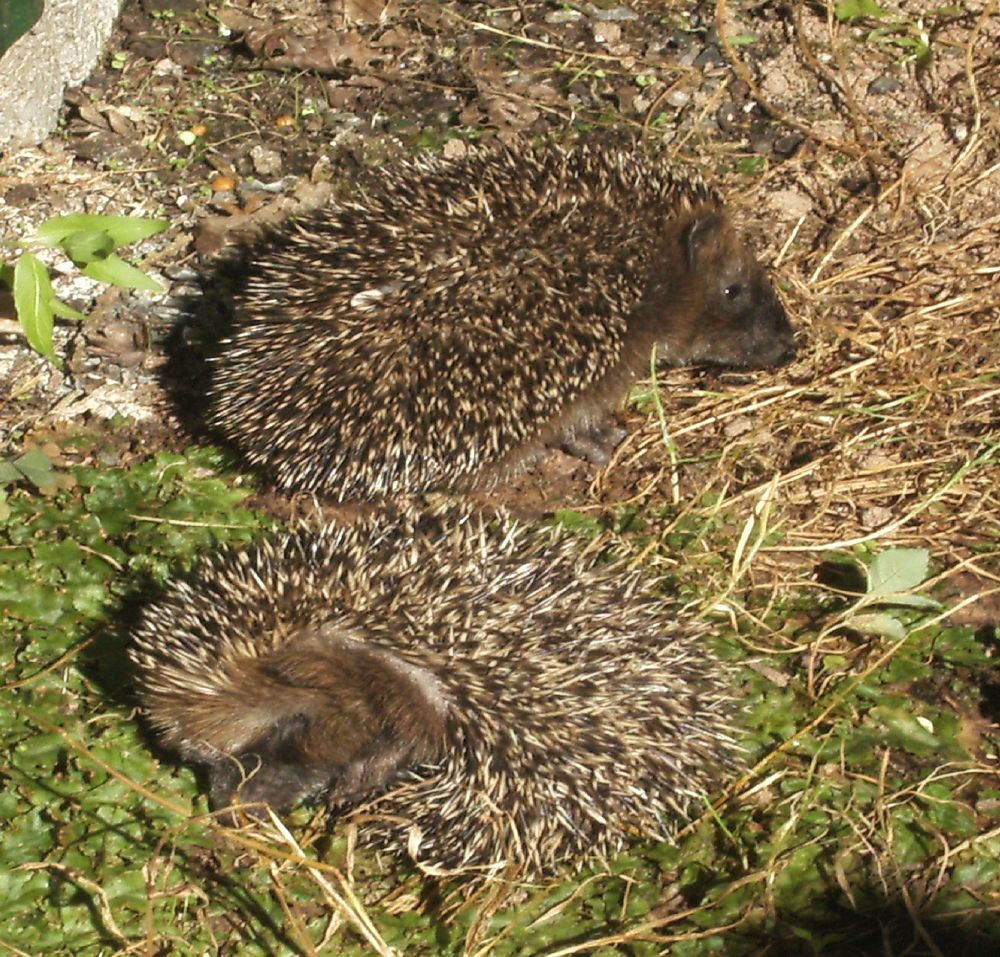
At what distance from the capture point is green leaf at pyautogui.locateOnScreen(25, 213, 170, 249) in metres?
4.25

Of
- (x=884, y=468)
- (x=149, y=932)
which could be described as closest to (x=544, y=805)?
(x=149, y=932)

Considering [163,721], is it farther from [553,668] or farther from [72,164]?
[72,164]

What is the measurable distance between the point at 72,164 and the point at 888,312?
4.48 metres

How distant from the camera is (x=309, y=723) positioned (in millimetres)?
4684

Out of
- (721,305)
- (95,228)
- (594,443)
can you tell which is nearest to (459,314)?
(594,443)

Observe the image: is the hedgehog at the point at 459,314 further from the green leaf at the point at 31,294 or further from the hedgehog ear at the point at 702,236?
the green leaf at the point at 31,294

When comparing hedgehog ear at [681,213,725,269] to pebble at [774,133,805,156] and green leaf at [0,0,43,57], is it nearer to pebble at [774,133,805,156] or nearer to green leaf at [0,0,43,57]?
pebble at [774,133,805,156]

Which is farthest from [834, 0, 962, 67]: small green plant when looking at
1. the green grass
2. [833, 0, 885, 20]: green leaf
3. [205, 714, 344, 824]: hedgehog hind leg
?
[205, 714, 344, 824]: hedgehog hind leg

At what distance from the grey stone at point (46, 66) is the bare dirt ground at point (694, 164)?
0.12m

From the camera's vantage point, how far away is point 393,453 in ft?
17.7

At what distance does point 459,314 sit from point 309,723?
173 centimetres

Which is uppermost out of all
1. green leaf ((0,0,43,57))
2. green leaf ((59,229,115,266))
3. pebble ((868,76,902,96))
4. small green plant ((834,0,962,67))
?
small green plant ((834,0,962,67))

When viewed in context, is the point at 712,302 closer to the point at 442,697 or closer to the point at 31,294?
the point at 442,697

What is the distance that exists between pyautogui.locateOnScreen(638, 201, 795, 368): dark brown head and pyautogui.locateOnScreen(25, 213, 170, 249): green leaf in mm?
2461
